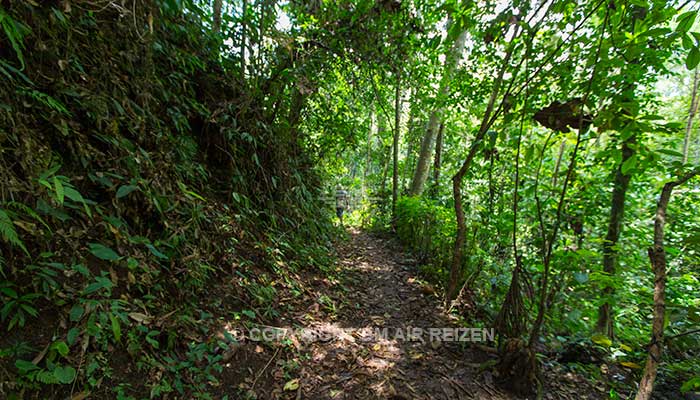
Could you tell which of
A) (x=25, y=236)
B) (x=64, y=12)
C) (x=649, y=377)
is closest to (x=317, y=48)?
(x=64, y=12)

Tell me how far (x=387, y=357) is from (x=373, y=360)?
0.16 m

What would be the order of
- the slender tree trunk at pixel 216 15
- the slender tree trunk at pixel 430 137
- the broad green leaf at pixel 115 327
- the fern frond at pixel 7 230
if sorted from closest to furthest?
1. the fern frond at pixel 7 230
2. the broad green leaf at pixel 115 327
3. the slender tree trunk at pixel 216 15
4. the slender tree trunk at pixel 430 137

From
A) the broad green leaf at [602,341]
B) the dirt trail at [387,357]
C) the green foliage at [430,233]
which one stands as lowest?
the dirt trail at [387,357]

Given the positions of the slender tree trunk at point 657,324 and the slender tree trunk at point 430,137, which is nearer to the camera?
the slender tree trunk at point 657,324

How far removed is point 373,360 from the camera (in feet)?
8.48

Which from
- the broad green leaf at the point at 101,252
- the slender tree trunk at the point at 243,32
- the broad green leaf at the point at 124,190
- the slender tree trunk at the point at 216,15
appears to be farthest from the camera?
the slender tree trunk at the point at 216,15

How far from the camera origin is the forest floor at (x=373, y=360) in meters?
2.19

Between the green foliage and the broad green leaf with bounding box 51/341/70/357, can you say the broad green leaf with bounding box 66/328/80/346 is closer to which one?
the broad green leaf with bounding box 51/341/70/357

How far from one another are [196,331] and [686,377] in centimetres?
418

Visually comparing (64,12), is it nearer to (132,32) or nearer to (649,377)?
(132,32)

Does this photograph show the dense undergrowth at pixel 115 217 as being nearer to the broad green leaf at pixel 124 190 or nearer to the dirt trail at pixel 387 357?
the broad green leaf at pixel 124 190

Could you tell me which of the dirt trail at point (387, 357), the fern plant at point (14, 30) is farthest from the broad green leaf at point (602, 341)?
the fern plant at point (14, 30)

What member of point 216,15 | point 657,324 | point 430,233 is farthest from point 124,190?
point 430,233

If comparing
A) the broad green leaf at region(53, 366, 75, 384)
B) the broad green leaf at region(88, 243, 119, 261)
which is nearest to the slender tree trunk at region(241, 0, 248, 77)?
the broad green leaf at region(88, 243, 119, 261)
